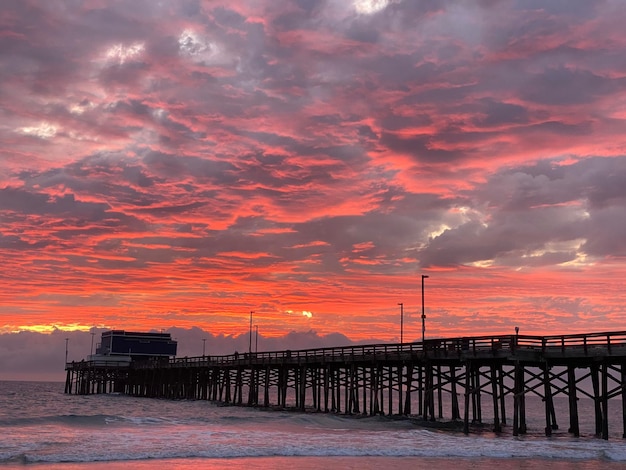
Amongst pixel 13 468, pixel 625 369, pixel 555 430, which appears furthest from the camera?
pixel 555 430

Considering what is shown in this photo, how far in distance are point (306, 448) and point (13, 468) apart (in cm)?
1202

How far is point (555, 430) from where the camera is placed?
46031mm

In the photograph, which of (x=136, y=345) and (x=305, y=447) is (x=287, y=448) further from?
(x=136, y=345)

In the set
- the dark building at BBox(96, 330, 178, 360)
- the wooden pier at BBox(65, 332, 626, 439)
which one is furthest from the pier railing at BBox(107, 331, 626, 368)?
the dark building at BBox(96, 330, 178, 360)

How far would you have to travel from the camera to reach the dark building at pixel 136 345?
11075cm

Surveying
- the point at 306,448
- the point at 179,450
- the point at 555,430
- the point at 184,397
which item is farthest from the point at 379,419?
the point at 184,397

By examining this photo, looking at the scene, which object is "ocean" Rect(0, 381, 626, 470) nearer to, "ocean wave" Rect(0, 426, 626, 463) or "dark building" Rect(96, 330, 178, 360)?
"ocean wave" Rect(0, 426, 626, 463)

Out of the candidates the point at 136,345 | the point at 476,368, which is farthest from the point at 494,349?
the point at 136,345

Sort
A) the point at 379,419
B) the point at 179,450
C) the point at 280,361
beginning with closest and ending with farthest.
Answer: the point at 179,450 < the point at 379,419 < the point at 280,361

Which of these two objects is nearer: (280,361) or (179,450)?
(179,450)

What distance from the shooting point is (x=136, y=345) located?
11256 cm

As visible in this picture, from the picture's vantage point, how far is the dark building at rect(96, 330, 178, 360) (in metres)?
111

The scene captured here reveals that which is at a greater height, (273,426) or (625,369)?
(625,369)

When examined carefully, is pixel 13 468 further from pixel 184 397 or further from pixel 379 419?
pixel 184 397
